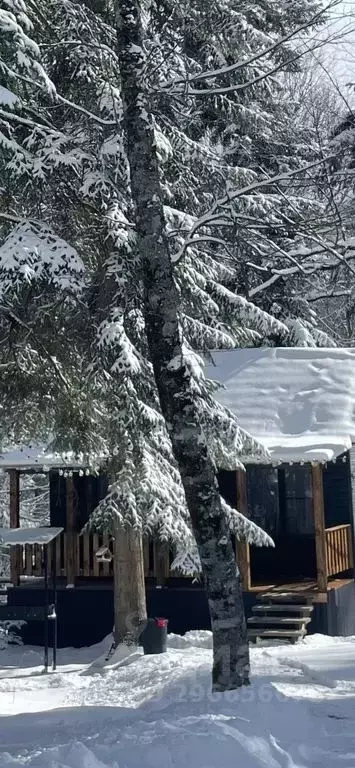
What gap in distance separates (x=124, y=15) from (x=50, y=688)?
9.37 metres

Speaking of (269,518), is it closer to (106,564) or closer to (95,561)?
(106,564)

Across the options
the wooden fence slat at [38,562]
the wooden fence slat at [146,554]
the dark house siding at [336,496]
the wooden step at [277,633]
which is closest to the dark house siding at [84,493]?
the wooden fence slat at [38,562]

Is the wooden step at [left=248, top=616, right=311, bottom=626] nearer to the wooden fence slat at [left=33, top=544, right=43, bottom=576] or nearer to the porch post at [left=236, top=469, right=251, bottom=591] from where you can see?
the porch post at [left=236, top=469, right=251, bottom=591]

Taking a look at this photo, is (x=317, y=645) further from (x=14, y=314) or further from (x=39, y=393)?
(x=14, y=314)

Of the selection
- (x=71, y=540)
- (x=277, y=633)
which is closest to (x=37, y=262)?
(x=277, y=633)

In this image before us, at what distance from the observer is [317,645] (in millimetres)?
14844

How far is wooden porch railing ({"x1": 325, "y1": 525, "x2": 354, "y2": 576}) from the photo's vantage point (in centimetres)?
1739

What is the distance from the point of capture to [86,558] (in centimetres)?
1825

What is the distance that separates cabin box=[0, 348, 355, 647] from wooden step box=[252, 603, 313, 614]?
0.07 feet

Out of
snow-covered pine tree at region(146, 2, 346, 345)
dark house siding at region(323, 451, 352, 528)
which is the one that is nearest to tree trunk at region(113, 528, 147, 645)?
snow-covered pine tree at region(146, 2, 346, 345)

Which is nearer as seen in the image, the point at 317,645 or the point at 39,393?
the point at 39,393

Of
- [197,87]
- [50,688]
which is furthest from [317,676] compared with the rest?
[197,87]

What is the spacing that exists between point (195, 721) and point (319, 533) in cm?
992

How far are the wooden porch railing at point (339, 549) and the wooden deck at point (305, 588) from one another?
0.75ft
